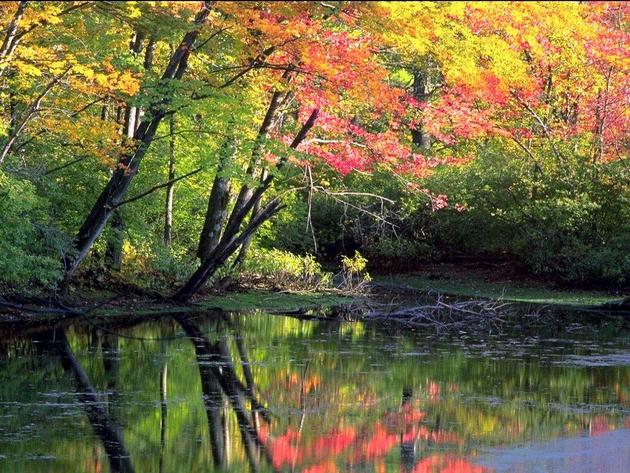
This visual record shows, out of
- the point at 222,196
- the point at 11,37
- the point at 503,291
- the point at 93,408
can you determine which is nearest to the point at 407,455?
the point at 93,408

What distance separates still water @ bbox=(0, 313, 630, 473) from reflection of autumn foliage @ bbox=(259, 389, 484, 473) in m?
0.02

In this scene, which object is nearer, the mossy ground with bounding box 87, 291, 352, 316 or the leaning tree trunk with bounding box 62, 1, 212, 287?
the leaning tree trunk with bounding box 62, 1, 212, 287

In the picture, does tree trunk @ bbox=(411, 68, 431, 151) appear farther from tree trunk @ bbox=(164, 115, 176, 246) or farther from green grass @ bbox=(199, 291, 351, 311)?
tree trunk @ bbox=(164, 115, 176, 246)

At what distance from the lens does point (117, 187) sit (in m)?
19.2

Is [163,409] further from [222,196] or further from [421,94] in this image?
[421,94]

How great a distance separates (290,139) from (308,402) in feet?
33.2

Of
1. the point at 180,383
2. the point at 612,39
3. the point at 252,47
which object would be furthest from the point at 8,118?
the point at 612,39

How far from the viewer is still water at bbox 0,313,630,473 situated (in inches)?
360

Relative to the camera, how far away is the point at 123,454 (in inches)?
358

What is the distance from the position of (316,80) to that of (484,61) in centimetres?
556

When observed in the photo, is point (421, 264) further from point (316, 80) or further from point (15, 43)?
point (15, 43)

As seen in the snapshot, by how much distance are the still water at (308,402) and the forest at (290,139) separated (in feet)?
11.0

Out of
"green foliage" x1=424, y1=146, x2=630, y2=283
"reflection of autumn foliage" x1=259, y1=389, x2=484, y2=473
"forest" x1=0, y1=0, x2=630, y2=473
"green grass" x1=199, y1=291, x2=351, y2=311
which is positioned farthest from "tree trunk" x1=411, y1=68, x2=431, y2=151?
"reflection of autumn foliage" x1=259, y1=389, x2=484, y2=473

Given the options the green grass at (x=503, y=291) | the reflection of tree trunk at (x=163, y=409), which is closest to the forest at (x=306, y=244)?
the reflection of tree trunk at (x=163, y=409)
